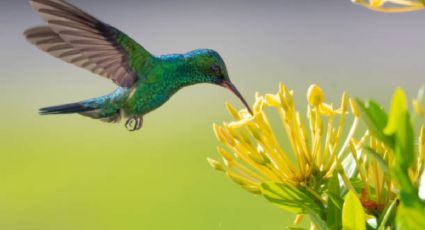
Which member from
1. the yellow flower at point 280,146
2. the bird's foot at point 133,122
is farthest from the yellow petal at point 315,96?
the bird's foot at point 133,122

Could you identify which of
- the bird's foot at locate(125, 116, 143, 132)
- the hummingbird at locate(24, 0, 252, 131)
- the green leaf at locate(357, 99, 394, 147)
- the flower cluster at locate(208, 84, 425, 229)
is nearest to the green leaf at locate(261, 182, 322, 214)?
the flower cluster at locate(208, 84, 425, 229)

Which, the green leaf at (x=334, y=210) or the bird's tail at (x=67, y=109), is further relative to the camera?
the bird's tail at (x=67, y=109)

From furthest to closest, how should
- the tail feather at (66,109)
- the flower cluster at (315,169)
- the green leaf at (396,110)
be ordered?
the tail feather at (66,109) < the flower cluster at (315,169) < the green leaf at (396,110)

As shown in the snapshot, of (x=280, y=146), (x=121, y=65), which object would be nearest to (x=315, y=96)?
(x=280, y=146)

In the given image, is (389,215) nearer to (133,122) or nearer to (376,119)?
(376,119)

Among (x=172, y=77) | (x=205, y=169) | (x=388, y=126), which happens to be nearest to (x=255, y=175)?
(x=388, y=126)

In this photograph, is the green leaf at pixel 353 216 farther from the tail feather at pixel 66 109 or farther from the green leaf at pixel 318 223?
the tail feather at pixel 66 109
